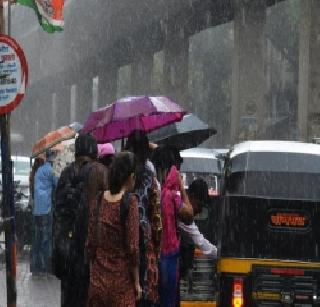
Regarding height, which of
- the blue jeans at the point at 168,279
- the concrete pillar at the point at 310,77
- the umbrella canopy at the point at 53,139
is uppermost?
the concrete pillar at the point at 310,77

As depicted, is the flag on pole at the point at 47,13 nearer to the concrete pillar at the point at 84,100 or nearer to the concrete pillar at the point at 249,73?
the concrete pillar at the point at 249,73

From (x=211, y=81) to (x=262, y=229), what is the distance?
71.4 metres

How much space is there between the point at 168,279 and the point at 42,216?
24.1 ft

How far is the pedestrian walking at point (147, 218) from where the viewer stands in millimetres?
7457

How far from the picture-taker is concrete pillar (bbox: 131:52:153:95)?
53281 mm

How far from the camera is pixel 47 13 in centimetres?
1402

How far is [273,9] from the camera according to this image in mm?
76250

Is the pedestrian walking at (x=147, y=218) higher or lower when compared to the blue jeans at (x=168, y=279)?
higher

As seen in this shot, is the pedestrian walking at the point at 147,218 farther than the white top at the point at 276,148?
No

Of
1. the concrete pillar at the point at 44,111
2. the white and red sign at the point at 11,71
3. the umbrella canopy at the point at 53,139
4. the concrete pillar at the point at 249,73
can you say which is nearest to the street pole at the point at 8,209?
the white and red sign at the point at 11,71

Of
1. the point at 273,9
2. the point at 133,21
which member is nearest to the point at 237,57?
the point at 133,21

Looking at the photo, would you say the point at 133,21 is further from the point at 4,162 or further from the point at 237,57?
the point at 4,162

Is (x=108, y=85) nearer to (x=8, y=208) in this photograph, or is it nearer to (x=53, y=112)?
(x=53, y=112)

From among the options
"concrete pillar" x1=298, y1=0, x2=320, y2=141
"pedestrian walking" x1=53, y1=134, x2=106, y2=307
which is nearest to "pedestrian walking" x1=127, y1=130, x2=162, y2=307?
"pedestrian walking" x1=53, y1=134, x2=106, y2=307
